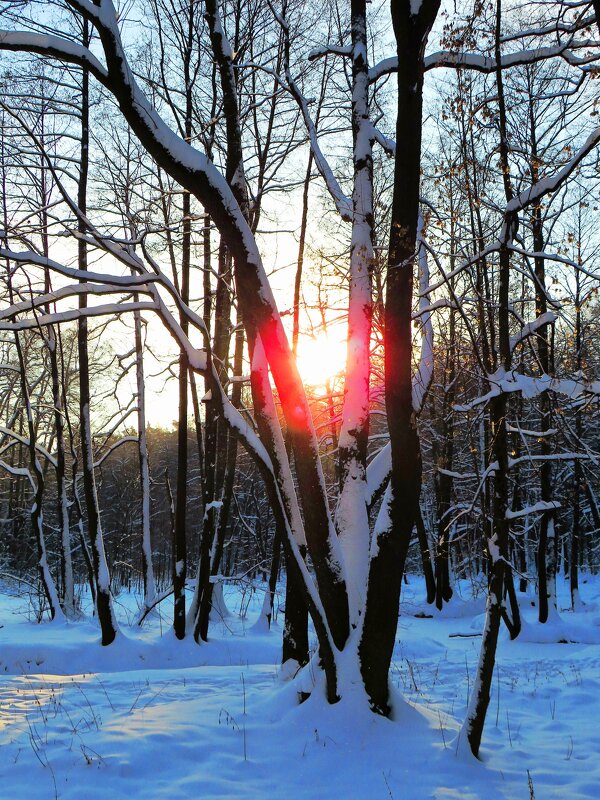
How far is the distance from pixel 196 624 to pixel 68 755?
300 inches

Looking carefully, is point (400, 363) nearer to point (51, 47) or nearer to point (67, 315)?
point (67, 315)

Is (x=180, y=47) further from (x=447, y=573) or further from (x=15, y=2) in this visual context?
(x=447, y=573)

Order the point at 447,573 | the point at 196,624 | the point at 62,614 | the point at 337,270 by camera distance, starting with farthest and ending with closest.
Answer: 1. the point at 447,573
2. the point at 62,614
3. the point at 196,624
4. the point at 337,270

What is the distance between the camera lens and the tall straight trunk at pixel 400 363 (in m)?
4.69

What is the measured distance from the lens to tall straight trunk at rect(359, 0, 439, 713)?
15.4 ft

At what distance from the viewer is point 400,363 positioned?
4719 mm

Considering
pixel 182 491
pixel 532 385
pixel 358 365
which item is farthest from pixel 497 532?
pixel 182 491

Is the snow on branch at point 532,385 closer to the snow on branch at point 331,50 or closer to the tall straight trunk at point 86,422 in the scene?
the snow on branch at point 331,50

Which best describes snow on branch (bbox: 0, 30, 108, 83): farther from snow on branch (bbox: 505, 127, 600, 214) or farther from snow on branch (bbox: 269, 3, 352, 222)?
snow on branch (bbox: 505, 127, 600, 214)

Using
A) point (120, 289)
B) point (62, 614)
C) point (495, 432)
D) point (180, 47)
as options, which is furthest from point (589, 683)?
point (180, 47)

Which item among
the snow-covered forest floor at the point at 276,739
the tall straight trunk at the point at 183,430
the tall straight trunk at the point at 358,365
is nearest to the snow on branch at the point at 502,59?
the tall straight trunk at the point at 358,365

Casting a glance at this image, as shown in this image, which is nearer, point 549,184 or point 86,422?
point 549,184

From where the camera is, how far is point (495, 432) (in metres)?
4.59

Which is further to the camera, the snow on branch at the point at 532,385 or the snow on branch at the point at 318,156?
the snow on branch at the point at 318,156
